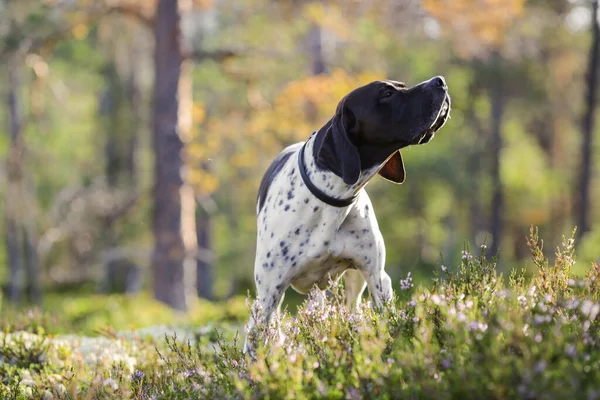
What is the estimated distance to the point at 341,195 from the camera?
431 cm

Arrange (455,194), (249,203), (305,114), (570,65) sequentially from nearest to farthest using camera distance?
(305,114), (570,65), (455,194), (249,203)

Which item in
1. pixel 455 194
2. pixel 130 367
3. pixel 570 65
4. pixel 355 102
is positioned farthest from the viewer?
pixel 455 194

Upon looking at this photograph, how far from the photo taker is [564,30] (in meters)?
22.4

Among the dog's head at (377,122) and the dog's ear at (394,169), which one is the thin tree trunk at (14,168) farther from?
the dog's head at (377,122)

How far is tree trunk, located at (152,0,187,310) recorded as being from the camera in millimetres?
11430

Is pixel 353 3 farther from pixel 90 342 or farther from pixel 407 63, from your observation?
pixel 407 63

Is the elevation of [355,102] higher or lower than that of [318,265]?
higher

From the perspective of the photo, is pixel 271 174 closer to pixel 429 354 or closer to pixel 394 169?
pixel 394 169

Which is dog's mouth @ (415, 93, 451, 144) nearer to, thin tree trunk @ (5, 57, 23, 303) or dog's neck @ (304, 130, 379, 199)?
dog's neck @ (304, 130, 379, 199)

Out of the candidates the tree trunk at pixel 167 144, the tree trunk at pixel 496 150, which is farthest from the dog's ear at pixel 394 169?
the tree trunk at pixel 496 150

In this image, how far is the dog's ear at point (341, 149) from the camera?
4.12m

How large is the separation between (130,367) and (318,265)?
1.57 m

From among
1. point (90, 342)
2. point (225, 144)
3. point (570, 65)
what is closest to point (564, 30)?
point (570, 65)

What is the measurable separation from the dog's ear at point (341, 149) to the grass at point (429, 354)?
70cm
